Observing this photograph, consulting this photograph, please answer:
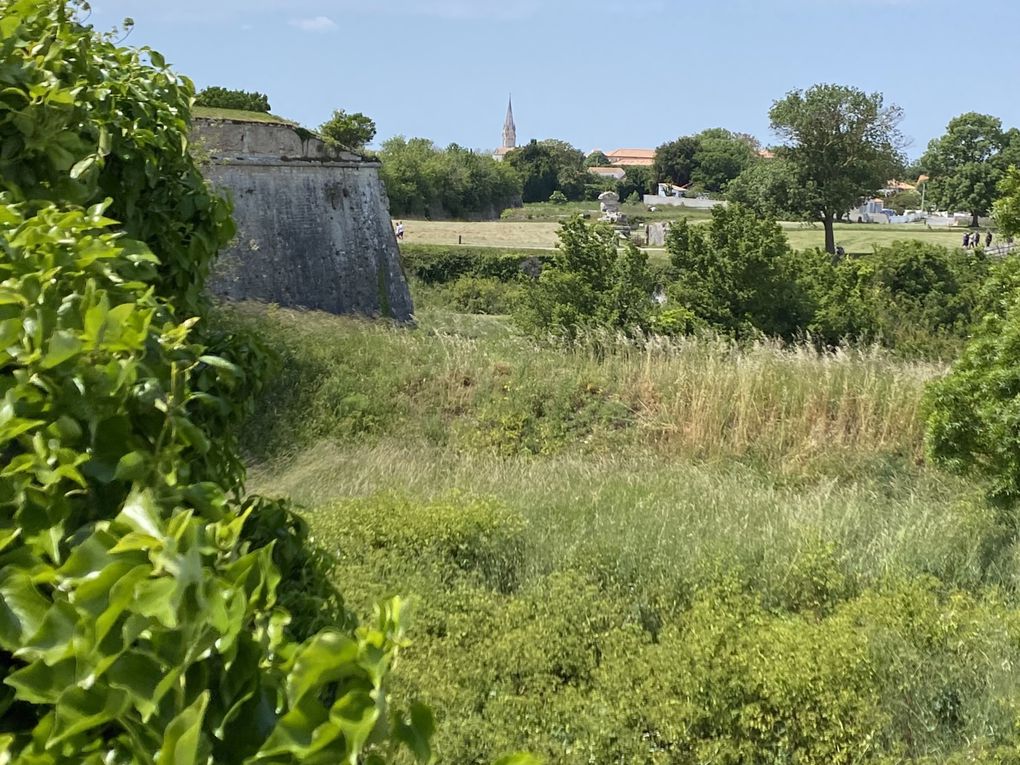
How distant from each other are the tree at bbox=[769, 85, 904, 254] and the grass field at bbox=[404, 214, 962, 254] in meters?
2.47

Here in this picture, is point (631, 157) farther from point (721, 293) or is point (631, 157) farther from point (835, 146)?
point (721, 293)

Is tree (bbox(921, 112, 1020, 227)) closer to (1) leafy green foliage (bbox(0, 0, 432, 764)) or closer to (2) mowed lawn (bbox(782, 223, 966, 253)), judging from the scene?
(2) mowed lawn (bbox(782, 223, 966, 253))

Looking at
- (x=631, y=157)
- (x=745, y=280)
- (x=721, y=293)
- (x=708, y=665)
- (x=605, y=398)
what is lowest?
(x=708, y=665)

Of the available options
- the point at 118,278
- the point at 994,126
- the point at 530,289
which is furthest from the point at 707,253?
the point at 994,126

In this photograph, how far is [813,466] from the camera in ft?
22.8

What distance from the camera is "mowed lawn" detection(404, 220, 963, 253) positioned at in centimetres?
4503

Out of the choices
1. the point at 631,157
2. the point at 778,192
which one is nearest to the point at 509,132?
the point at 631,157

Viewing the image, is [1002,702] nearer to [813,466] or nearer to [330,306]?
[813,466]

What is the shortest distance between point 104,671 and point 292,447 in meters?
7.08

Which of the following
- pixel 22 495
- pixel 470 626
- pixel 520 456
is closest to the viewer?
pixel 22 495

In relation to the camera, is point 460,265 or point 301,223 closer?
point 301,223

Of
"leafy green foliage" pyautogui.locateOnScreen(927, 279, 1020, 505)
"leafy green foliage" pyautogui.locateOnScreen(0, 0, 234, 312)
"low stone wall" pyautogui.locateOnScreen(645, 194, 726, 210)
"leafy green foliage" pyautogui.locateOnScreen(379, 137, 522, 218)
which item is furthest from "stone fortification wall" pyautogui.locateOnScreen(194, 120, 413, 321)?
"low stone wall" pyautogui.locateOnScreen(645, 194, 726, 210)

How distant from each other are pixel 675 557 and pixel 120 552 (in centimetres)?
379

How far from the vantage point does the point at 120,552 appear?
37.7 inches
